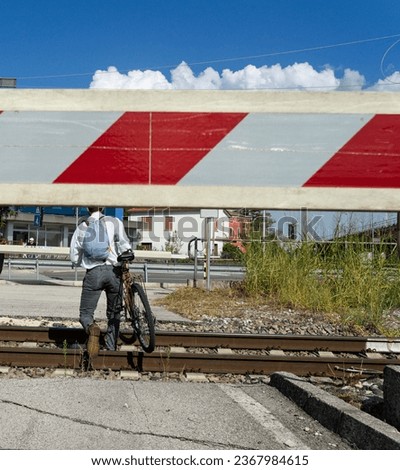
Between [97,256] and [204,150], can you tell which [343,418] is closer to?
[204,150]

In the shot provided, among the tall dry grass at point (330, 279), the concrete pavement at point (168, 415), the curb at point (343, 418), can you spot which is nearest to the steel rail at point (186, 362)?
the concrete pavement at point (168, 415)

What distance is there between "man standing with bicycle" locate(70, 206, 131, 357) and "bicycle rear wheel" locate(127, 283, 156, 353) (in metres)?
0.29

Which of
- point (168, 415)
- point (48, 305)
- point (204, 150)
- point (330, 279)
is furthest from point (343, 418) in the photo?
point (48, 305)

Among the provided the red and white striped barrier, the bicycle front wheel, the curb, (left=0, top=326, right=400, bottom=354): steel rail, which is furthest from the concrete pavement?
(left=0, top=326, right=400, bottom=354): steel rail

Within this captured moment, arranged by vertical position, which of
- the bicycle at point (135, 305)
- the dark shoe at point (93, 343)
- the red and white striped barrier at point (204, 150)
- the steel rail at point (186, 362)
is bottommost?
the steel rail at point (186, 362)

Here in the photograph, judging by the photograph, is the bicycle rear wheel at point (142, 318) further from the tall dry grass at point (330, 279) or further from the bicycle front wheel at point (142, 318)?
the tall dry grass at point (330, 279)

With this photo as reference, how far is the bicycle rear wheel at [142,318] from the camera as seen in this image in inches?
236

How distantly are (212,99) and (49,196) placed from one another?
1.38 m

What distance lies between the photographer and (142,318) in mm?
6301

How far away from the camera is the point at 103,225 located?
19.6 feet

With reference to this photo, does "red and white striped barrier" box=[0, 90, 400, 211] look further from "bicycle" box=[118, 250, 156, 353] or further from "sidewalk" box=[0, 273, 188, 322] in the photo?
"sidewalk" box=[0, 273, 188, 322]

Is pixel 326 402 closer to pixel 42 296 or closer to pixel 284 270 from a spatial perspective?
pixel 284 270

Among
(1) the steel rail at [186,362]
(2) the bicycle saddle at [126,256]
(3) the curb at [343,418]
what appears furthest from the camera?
(2) the bicycle saddle at [126,256]
